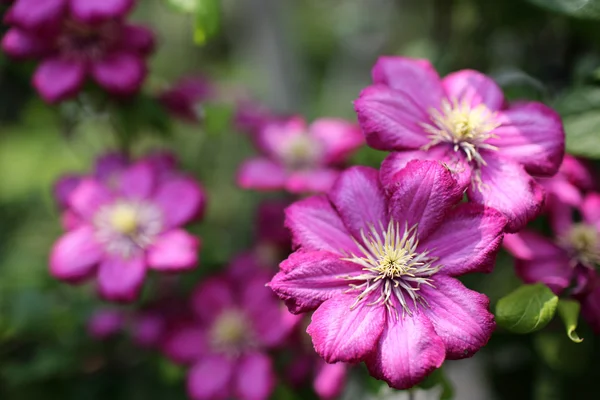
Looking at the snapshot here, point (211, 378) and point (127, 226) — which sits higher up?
point (127, 226)

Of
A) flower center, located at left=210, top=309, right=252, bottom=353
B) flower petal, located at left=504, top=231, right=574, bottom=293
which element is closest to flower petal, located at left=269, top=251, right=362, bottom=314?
flower petal, located at left=504, top=231, right=574, bottom=293

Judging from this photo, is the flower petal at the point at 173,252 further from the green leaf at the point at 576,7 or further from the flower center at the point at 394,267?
the green leaf at the point at 576,7

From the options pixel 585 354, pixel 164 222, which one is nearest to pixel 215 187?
pixel 164 222

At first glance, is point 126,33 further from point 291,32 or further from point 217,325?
point 291,32

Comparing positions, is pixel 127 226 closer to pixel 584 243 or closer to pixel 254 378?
pixel 254 378

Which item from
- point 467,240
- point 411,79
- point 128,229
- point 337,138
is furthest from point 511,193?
point 128,229
